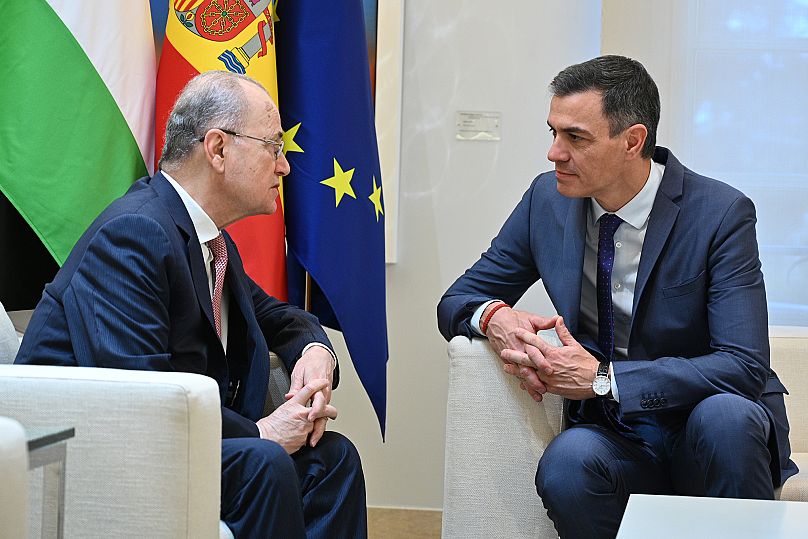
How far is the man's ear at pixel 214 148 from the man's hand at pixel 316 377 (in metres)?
0.42

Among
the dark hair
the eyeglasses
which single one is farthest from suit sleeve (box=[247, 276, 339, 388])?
the dark hair

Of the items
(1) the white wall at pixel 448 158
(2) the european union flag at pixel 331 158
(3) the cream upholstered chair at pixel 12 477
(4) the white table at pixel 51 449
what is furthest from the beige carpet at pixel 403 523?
(3) the cream upholstered chair at pixel 12 477

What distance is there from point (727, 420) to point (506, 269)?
2.21 ft

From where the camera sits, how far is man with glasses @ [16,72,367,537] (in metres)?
1.73

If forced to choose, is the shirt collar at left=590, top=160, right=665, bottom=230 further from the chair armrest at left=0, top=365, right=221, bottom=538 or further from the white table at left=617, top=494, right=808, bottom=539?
the chair armrest at left=0, top=365, right=221, bottom=538

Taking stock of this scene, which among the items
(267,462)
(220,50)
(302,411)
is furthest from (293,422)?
(220,50)

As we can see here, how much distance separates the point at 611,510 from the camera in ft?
6.71

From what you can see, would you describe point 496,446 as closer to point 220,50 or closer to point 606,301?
point 606,301

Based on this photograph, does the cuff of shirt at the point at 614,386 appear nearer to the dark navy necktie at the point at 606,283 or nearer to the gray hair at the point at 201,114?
the dark navy necktie at the point at 606,283

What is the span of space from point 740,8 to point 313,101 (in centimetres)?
135

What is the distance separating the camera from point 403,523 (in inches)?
126

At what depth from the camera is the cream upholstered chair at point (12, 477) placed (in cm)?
114

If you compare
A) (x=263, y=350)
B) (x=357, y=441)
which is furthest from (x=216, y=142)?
(x=357, y=441)

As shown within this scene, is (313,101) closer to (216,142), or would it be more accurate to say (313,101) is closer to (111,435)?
(216,142)
